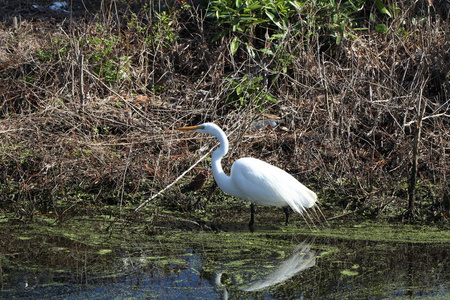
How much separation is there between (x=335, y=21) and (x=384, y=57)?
842mm

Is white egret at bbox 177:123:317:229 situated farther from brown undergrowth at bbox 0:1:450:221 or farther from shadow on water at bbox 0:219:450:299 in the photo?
brown undergrowth at bbox 0:1:450:221

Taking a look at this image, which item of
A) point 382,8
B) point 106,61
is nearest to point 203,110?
point 106,61

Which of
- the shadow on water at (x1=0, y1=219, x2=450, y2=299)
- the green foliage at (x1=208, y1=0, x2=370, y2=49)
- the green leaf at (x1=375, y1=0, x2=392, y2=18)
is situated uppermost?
the green leaf at (x1=375, y1=0, x2=392, y2=18)

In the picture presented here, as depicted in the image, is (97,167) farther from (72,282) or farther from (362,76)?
(362,76)

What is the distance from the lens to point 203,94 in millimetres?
6652

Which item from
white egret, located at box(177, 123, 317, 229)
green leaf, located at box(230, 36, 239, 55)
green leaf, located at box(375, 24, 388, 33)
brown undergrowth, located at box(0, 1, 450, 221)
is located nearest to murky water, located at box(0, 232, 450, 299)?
white egret, located at box(177, 123, 317, 229)

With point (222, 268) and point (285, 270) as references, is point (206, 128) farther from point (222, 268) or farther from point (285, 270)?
point (285, 270)

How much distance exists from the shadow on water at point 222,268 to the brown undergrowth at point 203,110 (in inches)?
30.6

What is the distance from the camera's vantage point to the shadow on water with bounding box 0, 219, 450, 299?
10.9ft

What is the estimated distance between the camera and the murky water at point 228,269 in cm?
331

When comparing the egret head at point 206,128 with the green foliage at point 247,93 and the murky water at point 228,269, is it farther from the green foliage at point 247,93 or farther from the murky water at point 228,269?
the green foliage at point 247,93

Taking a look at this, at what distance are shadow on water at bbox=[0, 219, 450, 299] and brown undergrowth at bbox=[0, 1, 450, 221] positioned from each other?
2.55 ft

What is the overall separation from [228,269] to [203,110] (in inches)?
114

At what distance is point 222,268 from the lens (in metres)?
3.73
